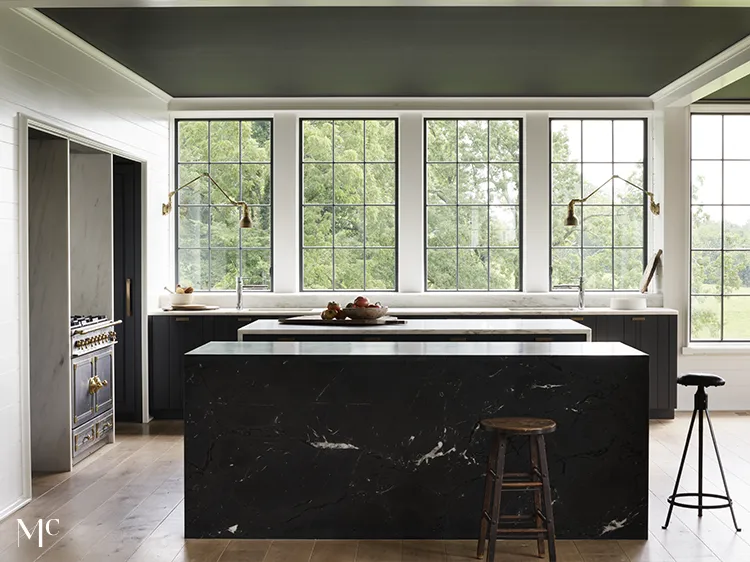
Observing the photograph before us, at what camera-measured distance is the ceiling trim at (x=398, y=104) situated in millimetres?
7617

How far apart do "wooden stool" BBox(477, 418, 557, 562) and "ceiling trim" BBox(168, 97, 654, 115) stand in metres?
4.49

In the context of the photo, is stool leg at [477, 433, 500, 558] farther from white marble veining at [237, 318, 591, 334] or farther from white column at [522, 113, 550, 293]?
white column at [522, 113, 550, 293]

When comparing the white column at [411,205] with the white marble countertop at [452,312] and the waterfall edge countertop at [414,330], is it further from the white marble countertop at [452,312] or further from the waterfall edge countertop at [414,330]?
the waterfall edge countertop at [414,330]

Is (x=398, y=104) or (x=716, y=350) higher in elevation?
(x=398, y=104)

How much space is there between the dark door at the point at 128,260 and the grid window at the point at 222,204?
0.89 m

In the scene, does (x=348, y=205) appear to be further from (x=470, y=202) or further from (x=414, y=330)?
(x=414, y=330)

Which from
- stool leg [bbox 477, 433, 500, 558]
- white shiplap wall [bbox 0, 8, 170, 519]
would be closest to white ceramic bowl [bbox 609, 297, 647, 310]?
stool leg [bbox 477, 433, 500, 558]

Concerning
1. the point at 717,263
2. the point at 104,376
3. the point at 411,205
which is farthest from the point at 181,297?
the point at 717,263

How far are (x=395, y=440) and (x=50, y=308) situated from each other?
2.75 metres

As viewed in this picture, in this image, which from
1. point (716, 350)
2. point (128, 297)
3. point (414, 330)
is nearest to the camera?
point (414, 330)

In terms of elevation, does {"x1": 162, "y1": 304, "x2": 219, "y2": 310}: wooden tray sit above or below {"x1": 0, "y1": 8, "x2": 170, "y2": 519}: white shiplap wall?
below

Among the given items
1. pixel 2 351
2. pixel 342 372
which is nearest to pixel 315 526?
pixel 342 372

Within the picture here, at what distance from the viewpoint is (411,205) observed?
772 centimetres

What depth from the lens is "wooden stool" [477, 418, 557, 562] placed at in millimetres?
3584
